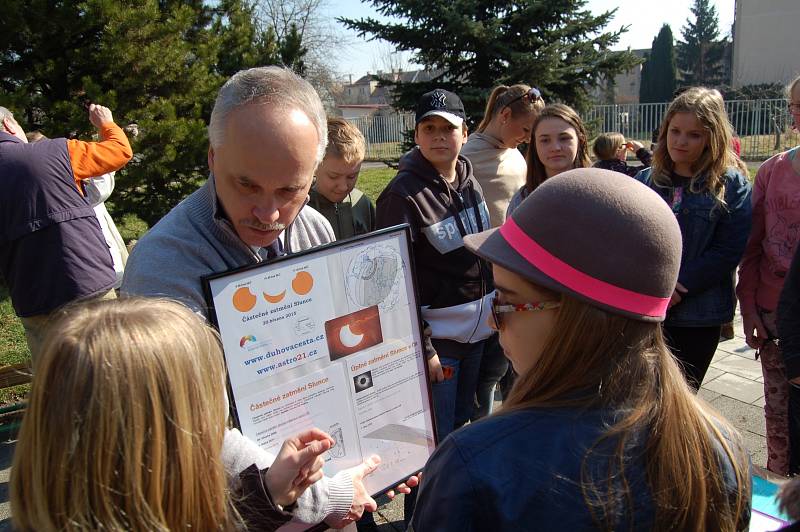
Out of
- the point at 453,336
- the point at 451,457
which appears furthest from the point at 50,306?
the point at 451,457

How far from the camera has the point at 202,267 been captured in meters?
1.59

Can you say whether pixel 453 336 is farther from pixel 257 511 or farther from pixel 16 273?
pixel 16 273

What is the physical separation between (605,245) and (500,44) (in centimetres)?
1137

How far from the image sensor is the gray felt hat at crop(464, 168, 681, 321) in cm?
119

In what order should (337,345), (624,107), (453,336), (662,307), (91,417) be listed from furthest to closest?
(624,107), (453,336), (337,345), (662,307), (91,417)

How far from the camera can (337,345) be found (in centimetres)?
177

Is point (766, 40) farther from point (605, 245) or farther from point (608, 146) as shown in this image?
point (605, 245)

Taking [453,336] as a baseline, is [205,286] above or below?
above

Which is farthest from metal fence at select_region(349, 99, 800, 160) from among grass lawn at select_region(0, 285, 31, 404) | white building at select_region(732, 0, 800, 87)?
white building at select_region(732, 0, 800, 87)

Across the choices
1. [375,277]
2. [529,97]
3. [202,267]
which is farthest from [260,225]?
[529,97]

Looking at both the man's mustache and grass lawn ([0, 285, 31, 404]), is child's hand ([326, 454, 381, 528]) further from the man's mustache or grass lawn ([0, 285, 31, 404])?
grass lawn ([0, 285, 31, 404])

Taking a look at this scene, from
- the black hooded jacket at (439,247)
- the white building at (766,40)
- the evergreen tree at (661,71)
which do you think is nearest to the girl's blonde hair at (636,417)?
the black hooded jacket at (439,247)

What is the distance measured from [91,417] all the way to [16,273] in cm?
313

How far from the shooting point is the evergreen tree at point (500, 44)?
1165 centimetres
